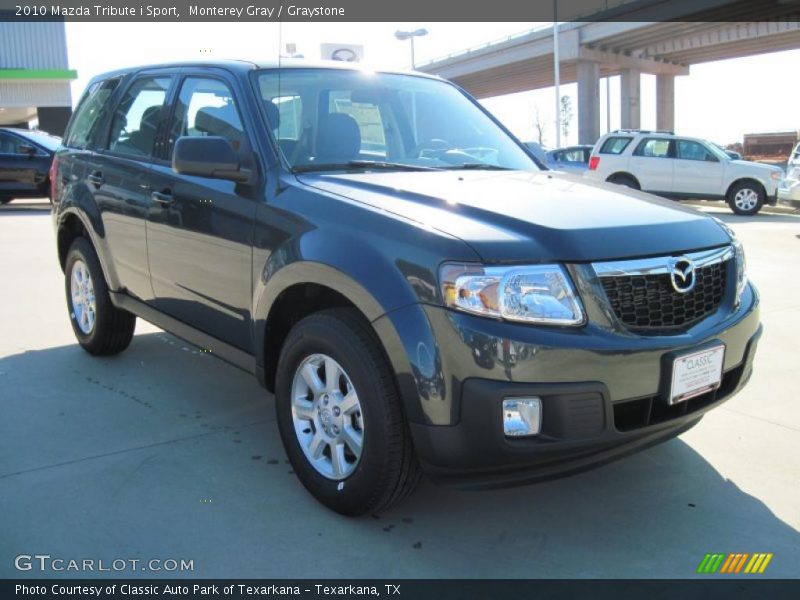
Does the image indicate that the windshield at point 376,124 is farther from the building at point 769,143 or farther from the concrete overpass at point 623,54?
the building at point 769,143

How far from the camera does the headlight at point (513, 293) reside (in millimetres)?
2521

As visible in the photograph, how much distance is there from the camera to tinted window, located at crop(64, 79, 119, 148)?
5.09 metres

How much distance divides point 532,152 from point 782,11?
35.2 metres

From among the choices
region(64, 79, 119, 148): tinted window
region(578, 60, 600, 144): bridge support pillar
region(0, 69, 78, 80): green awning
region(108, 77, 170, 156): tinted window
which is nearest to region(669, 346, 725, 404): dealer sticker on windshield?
region(108, 77, 170, 156): tinted window

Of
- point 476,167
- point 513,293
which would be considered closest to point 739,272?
point 513,293

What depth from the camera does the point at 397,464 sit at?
2.76 metres

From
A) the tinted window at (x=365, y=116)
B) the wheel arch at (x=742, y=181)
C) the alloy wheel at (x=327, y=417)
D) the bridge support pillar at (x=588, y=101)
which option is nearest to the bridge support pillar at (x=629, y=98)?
the bridge support pillar at (x=588, y=101)

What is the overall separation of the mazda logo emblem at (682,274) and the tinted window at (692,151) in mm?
15520

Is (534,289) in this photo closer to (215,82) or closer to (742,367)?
(742,367)

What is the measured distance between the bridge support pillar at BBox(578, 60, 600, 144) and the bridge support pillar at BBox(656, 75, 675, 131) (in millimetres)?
9254

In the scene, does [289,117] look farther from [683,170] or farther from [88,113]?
[683,170]

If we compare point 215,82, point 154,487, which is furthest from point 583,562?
point 215,82

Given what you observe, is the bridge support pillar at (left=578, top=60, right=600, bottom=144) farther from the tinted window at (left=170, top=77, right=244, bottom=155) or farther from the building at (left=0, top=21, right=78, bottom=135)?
the tinted window at (left=170, top=77, right=244, bottom=155)
